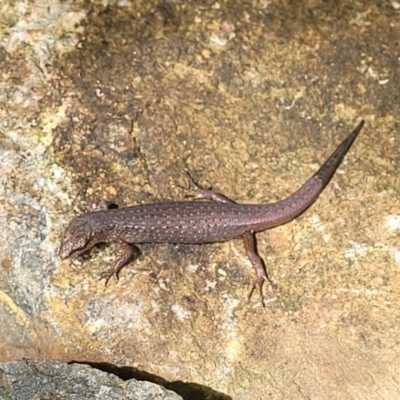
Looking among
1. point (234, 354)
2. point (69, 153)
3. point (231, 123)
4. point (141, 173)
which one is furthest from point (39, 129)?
A: point (234, 354)

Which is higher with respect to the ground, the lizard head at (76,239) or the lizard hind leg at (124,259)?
the lizard head at (76,239)

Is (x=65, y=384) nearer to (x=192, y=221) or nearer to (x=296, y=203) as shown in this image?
(x=192, y=221)

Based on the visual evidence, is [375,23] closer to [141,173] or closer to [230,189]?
[230,189]

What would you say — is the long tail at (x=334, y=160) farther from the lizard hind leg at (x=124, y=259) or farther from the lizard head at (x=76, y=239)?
the lizard head at (x=76, y=239)

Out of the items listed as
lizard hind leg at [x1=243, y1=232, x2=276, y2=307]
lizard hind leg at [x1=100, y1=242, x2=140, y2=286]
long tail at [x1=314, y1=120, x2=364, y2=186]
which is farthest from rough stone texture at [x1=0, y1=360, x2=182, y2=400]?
long tail at [x1=314, y1=120, x2=364, y2=186]

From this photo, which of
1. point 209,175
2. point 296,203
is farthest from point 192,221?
point 296,203

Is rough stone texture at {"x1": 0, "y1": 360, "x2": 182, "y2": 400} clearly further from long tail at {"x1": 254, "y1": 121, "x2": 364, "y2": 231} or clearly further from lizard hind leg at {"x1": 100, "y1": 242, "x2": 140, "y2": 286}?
long tail at {"x1": 254, "y1": 121, "x2": 364, "y2": 231}

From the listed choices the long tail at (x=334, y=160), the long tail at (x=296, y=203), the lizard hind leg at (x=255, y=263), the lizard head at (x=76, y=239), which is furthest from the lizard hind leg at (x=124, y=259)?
the long tail at (x=334, y=160)
